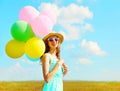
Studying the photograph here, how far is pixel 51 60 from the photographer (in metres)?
7.63

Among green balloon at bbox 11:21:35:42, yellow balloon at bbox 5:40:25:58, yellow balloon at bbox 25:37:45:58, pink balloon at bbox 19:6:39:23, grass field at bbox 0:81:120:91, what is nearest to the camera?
yellow balloon at bbox 25:37:45:58

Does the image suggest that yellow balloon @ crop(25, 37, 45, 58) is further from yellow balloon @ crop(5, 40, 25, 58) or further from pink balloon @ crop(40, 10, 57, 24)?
pink balloon @ crop(40, 10, 57, 24)

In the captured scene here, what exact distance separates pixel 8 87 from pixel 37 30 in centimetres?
1851

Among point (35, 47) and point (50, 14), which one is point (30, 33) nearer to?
point (35, 47)

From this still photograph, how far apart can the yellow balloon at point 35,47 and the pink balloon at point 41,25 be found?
0.60 feet

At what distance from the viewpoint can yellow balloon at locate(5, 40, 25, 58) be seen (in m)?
8.02

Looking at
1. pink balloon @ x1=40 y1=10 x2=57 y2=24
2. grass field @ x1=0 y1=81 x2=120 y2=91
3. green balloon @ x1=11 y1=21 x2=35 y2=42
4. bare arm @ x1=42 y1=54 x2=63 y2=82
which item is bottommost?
bare arm @ x1=42 y1=54 x2=63 y2=82

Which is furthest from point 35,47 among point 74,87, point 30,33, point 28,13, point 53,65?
point 74,87

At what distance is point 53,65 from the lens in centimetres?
762

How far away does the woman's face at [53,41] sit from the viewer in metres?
7.73

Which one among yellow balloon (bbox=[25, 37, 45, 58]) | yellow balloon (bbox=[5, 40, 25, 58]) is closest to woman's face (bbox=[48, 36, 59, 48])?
yellow balloon (bbox=[25, 37, 45, 58])

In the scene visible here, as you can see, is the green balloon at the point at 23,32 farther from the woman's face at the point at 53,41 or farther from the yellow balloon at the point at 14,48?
the woman's face at the point at 53,41

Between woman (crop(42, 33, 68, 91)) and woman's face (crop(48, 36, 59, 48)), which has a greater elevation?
woman's face (crop(48, 36, 59, 48))

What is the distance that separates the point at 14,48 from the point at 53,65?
2.99 feet
